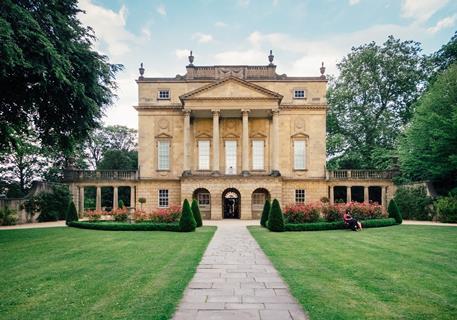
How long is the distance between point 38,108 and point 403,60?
39.2m

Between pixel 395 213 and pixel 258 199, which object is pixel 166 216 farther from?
pixel 395 213

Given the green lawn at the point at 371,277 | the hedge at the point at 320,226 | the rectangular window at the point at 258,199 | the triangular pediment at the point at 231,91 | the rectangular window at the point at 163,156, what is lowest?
the hedge at the point at 320,226

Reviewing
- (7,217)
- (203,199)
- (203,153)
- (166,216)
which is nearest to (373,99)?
(203,153)

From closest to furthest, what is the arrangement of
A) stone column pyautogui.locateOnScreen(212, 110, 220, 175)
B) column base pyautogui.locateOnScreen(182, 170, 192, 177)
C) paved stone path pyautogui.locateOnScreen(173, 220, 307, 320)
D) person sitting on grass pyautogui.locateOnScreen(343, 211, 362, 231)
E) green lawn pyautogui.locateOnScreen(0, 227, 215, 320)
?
paved stone path pyautogui.locateOnScreen(173, 220, 307, 320) → green lawn pyautogui.locateOnScreen(0, 227, 215, 320) → person sitting on grass pyautogui.locateOnScreen(343, 211, 362, 231) → column base pyautogui.locateOnScreen(182, 170, 192, 177) → stone column pyautogui.locateOnScreen(212, 110, 220, 175)

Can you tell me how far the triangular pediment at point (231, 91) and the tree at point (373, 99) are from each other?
1243 centimetres

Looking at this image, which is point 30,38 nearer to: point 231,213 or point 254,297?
point 254,297

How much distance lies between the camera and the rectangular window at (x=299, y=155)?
38656 mm

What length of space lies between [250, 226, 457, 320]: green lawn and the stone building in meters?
23.2

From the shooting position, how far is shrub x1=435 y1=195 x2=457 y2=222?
26797 mm

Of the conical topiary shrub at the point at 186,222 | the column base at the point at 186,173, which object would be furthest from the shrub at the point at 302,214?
the column base at the point at 186,173

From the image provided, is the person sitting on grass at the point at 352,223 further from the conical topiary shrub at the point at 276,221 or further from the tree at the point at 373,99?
the tree at the point at 373,99

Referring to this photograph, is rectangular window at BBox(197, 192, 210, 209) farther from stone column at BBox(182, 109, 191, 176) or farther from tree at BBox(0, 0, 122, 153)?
tree at BBox(0, 0, 122, 153)

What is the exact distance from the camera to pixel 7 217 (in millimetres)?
28234

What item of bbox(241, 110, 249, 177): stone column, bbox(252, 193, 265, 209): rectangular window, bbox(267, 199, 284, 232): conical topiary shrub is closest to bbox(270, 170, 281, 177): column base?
bbox(241, 110, 249, 177): stone column
